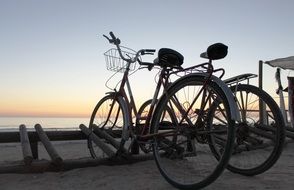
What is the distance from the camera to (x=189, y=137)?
3.87 m

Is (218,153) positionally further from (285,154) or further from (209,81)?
(285,154)

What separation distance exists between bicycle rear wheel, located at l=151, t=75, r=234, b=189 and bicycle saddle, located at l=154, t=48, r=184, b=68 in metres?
0.38

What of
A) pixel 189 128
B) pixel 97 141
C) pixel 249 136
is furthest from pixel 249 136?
pixel 97 141

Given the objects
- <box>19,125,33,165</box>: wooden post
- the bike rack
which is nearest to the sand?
the bike rack

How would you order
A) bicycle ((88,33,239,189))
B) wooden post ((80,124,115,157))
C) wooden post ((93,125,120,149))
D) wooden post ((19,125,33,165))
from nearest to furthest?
bicycle ((88,33,239,189)) < wooden post ((19,125,33,165)) < wooden post ((80,124,115,157)) < wooden post ((93,125,120,149))

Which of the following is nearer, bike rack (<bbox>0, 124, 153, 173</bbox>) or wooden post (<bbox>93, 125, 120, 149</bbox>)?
bike rack (<bbox>0, 124, 153, 173</bbox>)

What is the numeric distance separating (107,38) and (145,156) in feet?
5.30

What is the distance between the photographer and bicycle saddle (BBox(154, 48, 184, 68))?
14.2 ft

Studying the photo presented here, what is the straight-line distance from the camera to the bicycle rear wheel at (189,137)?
3.56 metres

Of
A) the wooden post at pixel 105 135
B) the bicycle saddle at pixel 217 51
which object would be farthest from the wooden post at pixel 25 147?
the bicycle saddle at pixel 217 51

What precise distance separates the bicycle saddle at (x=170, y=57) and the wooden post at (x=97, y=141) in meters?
1.41

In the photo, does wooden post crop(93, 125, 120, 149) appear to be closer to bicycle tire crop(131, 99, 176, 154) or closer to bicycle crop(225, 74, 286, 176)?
bicycle tire crop(131, 99, 176, 154)

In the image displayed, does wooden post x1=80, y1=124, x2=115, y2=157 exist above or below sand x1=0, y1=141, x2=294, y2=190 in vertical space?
above

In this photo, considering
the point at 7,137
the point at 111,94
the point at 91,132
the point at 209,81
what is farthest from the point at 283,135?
the point at 7,137
